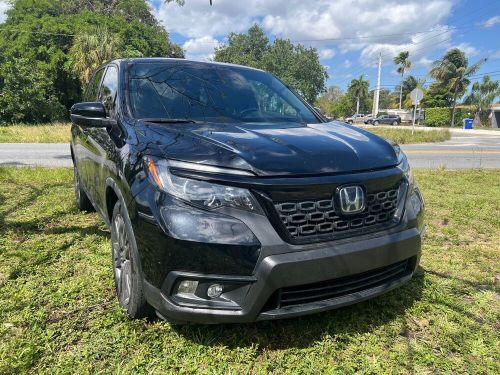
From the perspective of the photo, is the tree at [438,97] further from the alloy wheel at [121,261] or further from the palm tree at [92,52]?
the alloy wheel at [121,261]

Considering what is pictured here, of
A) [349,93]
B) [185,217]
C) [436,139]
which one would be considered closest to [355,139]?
[185,217]

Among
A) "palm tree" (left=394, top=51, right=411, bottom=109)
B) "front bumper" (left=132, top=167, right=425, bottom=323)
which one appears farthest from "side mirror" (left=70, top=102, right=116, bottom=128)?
"palm tree" (left=394, top=51, right=411, bottom=109)

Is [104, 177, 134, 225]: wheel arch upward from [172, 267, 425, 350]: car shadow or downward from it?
upward

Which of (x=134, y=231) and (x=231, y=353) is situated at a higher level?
(x=134, y=231)

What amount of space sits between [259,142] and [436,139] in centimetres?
2312

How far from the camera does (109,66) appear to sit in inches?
157

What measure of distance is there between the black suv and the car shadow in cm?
37

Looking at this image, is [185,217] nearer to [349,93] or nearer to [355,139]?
[355,139]

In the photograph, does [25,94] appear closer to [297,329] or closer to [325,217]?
[297,329]

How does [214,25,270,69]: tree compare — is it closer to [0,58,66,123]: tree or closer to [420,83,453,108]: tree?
[420,83,453,108]: tree

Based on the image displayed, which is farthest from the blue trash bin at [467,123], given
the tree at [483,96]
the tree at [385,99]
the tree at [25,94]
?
the tree at [385,99]

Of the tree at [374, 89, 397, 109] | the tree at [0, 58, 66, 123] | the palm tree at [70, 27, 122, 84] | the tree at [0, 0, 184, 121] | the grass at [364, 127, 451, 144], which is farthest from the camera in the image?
the tree at [374, 89, 397, 109]

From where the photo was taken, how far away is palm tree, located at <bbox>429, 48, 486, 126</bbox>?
5353cm

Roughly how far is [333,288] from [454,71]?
198ft
